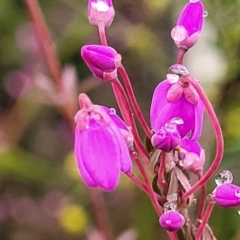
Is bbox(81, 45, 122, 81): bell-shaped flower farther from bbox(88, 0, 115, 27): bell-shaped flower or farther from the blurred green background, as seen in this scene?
the blurred green background

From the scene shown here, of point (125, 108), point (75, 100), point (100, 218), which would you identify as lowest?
point (100, 218)

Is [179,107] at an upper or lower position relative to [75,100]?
upper

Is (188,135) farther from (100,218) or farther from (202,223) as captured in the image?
(100,218)

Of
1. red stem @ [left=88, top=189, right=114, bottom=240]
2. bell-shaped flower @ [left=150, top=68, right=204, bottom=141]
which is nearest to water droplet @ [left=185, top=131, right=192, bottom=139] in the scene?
bell-shaped flower @ [left=150, top=68, right=204, bottom=141]

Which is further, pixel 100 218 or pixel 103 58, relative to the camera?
pixel 100 218

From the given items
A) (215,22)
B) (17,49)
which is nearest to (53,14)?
(17,49)

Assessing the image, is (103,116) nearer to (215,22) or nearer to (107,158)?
(107,158)

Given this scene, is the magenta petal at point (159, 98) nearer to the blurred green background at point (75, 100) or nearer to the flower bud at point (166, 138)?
the flower bud at point (166, 138)

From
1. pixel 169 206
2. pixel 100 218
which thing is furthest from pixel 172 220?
pixel 100 218
